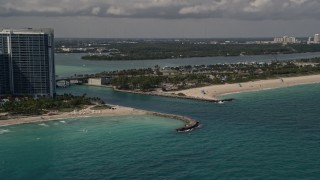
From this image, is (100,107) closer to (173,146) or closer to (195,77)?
(173,146)

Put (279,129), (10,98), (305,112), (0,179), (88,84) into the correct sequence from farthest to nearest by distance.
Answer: (88,84) → (10,98) → (305,112) → (279,129) → (0,179)

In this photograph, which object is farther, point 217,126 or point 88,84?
point 88,84

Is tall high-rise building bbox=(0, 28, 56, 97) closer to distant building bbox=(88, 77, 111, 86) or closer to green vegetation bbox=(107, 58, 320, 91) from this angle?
green vegetation bbox=(107, 58, 320, 91)

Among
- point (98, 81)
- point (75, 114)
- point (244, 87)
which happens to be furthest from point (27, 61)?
point (244, 87)

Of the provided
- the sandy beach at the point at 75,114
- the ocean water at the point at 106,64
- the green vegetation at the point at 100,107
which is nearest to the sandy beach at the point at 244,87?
the sandy beach at the point at 75,114

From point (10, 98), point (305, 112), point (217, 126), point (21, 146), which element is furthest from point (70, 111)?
point (305, 112)

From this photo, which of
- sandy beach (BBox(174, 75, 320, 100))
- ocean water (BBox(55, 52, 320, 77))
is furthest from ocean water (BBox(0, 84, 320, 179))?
ocean water (BBox(55, 52, 320, 77))

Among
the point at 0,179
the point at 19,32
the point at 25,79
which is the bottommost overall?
the point at 0,179

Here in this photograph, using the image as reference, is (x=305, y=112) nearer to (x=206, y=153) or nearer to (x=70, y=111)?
(x=206, y=153)
